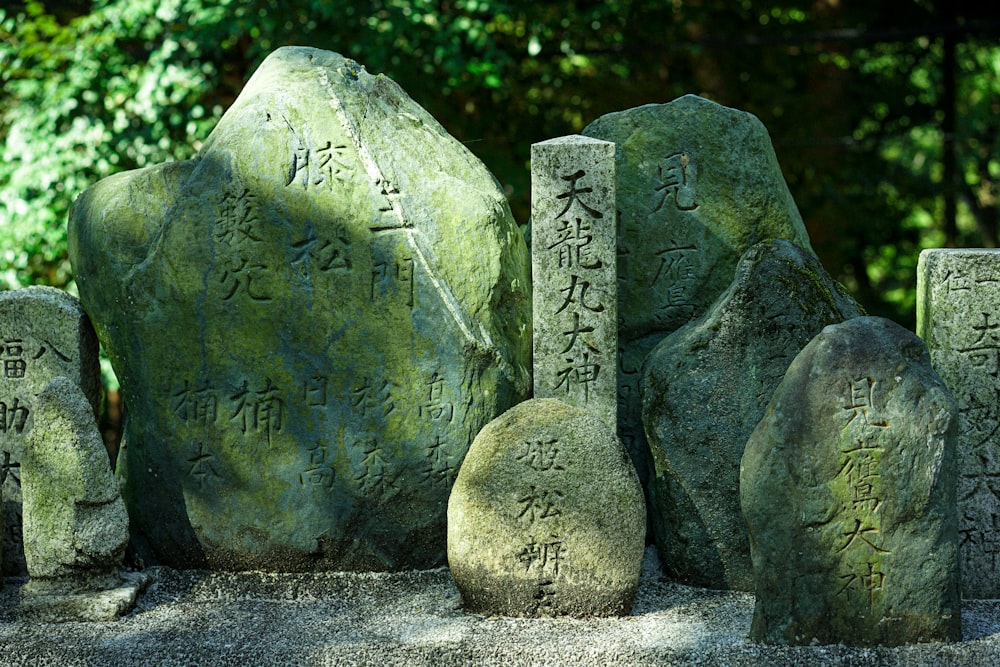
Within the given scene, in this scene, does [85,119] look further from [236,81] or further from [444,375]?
[444,375]

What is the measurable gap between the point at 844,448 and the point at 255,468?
2.87 meters

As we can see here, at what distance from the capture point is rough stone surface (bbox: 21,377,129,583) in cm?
529

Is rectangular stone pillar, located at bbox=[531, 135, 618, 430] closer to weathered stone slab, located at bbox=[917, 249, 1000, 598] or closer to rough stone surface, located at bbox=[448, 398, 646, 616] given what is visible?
rough stone surface, located at bbox=[448, 398, 646, 616]

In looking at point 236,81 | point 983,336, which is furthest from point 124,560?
point 236,81

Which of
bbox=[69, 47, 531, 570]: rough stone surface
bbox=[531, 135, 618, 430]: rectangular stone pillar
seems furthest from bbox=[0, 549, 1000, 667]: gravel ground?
bbox=[531, 135, 618, 430]: rectangular stone pillar

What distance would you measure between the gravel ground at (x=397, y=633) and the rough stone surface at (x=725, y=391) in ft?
0.85

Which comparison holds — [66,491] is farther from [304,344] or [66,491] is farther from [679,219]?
[679,219]

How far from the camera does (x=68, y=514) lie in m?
5.32

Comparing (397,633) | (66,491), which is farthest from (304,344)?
(397,633)

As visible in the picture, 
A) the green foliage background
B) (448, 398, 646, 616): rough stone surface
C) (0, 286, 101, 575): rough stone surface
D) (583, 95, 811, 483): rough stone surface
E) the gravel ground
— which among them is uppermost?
the green foliage background

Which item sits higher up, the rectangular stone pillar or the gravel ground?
the rectangular stone pillar

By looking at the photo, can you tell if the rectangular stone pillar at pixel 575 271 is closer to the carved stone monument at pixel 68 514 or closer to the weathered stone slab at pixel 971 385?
the weathered stone slab at pixel 971 385

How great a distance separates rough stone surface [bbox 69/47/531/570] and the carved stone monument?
22.7 inches

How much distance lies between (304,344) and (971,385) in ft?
10.4
